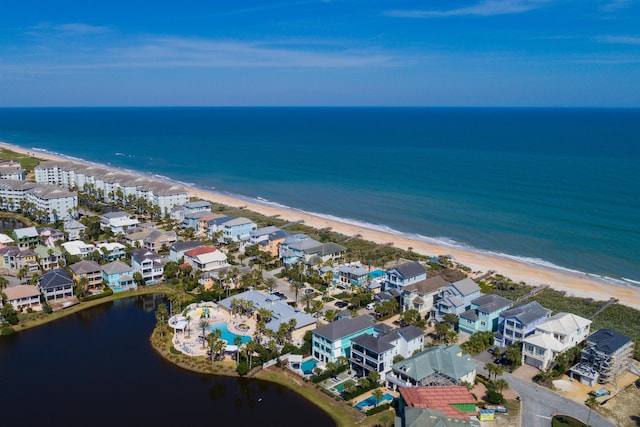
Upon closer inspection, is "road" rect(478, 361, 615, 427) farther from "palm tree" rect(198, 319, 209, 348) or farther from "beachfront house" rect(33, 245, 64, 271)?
"beachfront house" rect(33, 245, 64, 271)

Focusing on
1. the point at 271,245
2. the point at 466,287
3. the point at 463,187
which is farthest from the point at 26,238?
the point at 463,187

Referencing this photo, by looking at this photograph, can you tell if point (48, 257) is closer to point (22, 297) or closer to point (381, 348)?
point (22, 297)

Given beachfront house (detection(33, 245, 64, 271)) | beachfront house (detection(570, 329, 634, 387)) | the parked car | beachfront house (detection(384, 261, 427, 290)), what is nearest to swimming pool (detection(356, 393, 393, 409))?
the parked car

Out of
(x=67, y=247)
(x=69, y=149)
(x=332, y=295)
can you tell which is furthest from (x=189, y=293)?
(x=69, y=149)

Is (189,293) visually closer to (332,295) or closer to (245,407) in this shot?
(332,295)

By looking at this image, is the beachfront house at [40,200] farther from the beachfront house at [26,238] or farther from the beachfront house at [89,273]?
the beachfront house at [89,273]

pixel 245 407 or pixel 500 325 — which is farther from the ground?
pixel 500 325
